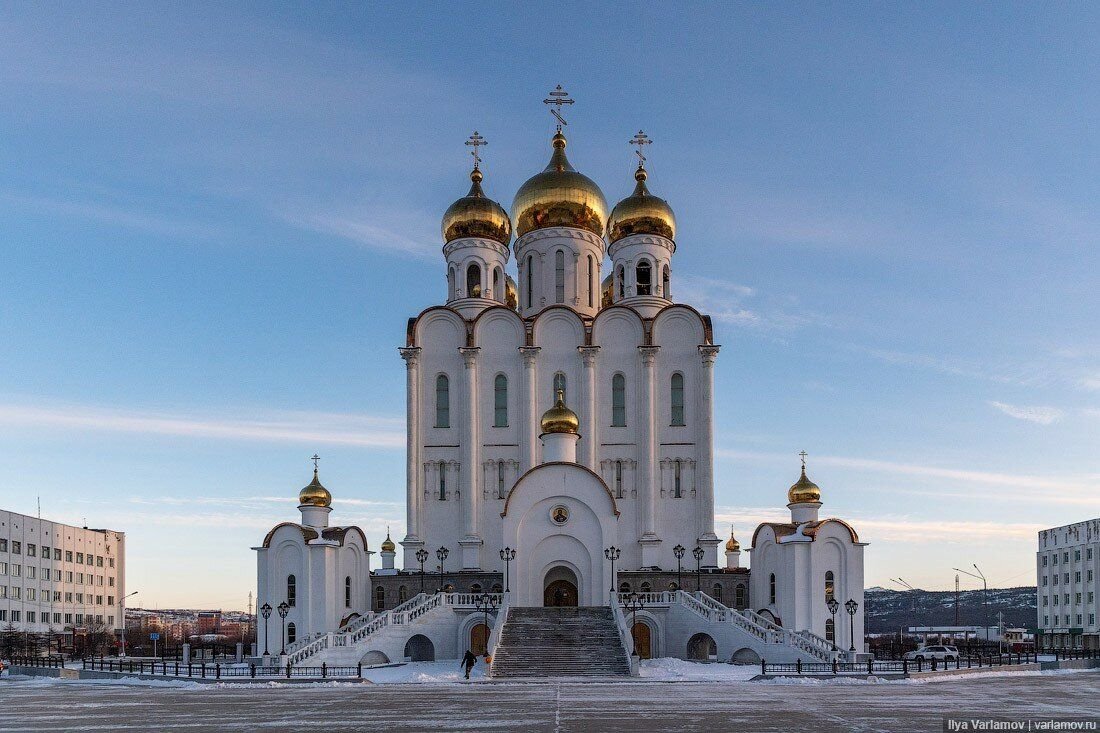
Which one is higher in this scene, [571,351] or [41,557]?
[571,351]

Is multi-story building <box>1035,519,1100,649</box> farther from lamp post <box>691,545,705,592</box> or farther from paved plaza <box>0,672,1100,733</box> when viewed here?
paved plaza <box>0,672,1100,733</box>

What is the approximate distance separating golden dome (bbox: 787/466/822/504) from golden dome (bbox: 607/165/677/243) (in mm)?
14117

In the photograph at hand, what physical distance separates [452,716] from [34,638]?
45.5 m

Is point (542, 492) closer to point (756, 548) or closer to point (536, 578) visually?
point (536, 578)

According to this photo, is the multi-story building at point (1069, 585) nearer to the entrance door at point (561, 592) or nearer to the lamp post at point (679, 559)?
the lamp post at point (679, 559)

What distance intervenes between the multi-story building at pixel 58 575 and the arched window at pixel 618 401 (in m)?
41.7

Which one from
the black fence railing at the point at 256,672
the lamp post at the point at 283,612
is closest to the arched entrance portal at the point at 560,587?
the lamp post at the point at 283,612

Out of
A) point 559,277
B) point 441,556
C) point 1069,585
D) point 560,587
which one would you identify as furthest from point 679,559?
point 1069,585

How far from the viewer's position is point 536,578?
147 feet

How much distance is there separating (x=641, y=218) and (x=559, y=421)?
41.8 feet

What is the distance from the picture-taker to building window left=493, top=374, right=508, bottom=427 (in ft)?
165

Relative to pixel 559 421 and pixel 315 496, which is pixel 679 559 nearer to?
pixel 559 421

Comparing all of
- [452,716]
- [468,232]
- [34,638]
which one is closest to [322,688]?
[452,716]

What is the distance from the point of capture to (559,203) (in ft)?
180
